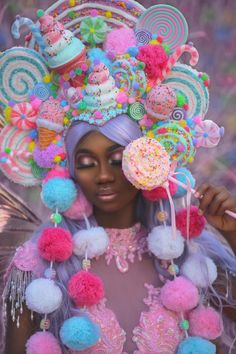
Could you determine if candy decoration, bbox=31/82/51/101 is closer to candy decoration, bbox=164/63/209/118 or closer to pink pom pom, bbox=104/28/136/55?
pink pom pom, bbox=104/28/136/55

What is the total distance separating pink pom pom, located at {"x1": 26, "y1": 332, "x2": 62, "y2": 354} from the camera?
168 cm

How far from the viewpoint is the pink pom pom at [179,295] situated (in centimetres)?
174

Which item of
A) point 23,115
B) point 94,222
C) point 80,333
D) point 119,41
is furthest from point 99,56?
point 80,333

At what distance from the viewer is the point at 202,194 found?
168 cm

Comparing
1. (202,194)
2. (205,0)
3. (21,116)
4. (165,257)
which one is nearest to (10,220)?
(21,116)

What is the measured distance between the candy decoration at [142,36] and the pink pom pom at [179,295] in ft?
2.62

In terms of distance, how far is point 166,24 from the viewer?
190 centimetres

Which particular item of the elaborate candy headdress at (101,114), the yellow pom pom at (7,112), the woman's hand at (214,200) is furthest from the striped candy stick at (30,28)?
the woman's hand at (214,200)

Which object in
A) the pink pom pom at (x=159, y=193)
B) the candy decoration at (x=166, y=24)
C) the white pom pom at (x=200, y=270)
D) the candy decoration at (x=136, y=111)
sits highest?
the candy decoration at (x=166, y=24)

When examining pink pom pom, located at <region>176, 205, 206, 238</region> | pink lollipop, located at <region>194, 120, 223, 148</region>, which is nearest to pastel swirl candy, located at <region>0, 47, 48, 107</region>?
pink lollipop, located at <region>194, 120, 223, 148</region>

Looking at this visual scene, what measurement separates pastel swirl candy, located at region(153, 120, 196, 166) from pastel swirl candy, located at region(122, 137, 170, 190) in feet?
0.41

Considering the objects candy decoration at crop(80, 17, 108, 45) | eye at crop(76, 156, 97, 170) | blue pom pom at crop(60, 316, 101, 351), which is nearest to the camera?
blue pom pom at crop(60, 316, 101, 351)

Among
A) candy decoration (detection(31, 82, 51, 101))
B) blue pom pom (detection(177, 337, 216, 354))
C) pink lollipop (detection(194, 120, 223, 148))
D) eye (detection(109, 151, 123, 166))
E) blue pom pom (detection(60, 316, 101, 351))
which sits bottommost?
blue pom pom (detection(177, 337, 216, 354))

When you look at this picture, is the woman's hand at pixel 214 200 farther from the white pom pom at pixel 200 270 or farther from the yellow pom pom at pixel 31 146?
the yellow pom pom at pixel 31 146
